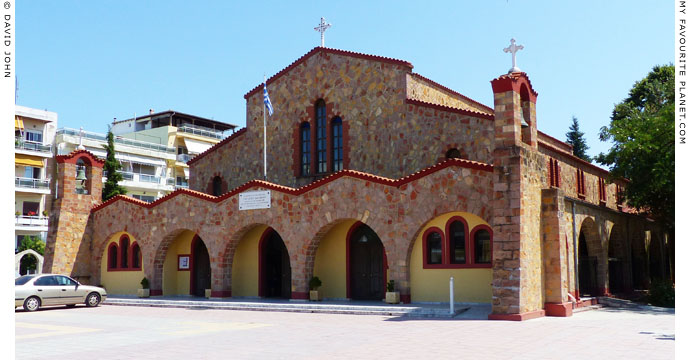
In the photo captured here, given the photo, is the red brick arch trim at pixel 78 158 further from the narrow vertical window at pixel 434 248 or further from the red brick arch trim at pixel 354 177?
the narrow vertical window at pixel 434 248

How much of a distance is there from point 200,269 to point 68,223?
265 inches

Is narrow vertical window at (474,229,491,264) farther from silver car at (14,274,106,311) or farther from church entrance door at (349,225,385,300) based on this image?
silver car at (14,274,106,311)

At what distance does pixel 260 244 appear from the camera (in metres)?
25.5

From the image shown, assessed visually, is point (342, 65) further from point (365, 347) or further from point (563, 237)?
point (365, 347)

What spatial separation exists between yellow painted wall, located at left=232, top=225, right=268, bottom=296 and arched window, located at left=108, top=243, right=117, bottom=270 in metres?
7.11

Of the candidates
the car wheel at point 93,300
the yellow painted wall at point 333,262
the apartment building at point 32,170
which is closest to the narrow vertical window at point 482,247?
the yellow painted wall at point 333,262

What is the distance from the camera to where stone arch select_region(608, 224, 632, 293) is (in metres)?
26.4

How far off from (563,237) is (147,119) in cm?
5529

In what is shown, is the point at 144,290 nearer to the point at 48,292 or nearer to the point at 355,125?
the point at 48,292

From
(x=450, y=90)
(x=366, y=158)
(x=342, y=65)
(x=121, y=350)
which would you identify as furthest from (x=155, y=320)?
(x=450, y=90)

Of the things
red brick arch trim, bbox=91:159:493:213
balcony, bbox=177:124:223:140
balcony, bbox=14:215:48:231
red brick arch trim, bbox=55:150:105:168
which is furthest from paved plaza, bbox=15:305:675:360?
balcony, bbox=177:124:223:140

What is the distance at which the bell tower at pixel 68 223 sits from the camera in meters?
28.8

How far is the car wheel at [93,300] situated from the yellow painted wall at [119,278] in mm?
3359
